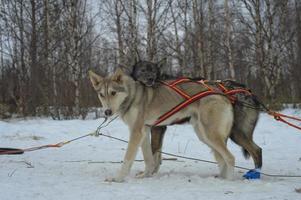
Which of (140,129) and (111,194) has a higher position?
(140,129)

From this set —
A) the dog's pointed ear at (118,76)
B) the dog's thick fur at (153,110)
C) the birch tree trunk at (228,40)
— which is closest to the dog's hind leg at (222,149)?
the dog's thick fur at (153,110)

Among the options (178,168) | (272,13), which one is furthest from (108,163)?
(272,13)

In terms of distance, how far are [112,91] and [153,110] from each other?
2.09 ft

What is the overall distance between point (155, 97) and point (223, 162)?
1340 mm

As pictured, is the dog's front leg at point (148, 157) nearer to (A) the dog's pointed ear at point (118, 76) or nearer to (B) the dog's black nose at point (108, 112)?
(B) the dog's black nose at point (108, 112)

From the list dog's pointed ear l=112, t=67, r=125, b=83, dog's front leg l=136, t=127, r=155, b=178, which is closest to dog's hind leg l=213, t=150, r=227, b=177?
dog's front leg l=136, t=127, r=155, b=178

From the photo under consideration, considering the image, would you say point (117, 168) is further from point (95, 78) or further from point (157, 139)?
point (95, 78)

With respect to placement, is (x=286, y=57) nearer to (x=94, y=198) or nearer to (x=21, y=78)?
(x=21, y=78)

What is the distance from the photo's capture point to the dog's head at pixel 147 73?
218 inches

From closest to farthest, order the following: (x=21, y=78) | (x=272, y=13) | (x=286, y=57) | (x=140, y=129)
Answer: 1. (x=140, y=129)
2. (x=21, y=78)
3. (x=272, y=13)
4. (x=286, y=57)

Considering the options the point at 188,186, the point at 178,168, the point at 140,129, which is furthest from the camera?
the point at 178,168

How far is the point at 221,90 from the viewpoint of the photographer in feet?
17.5

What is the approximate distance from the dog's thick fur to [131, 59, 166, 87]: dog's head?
0.14 metres

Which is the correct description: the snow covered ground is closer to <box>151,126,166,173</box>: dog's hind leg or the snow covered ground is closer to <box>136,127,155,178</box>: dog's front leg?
<box>136,127,155,178</box>: dog's front leg
